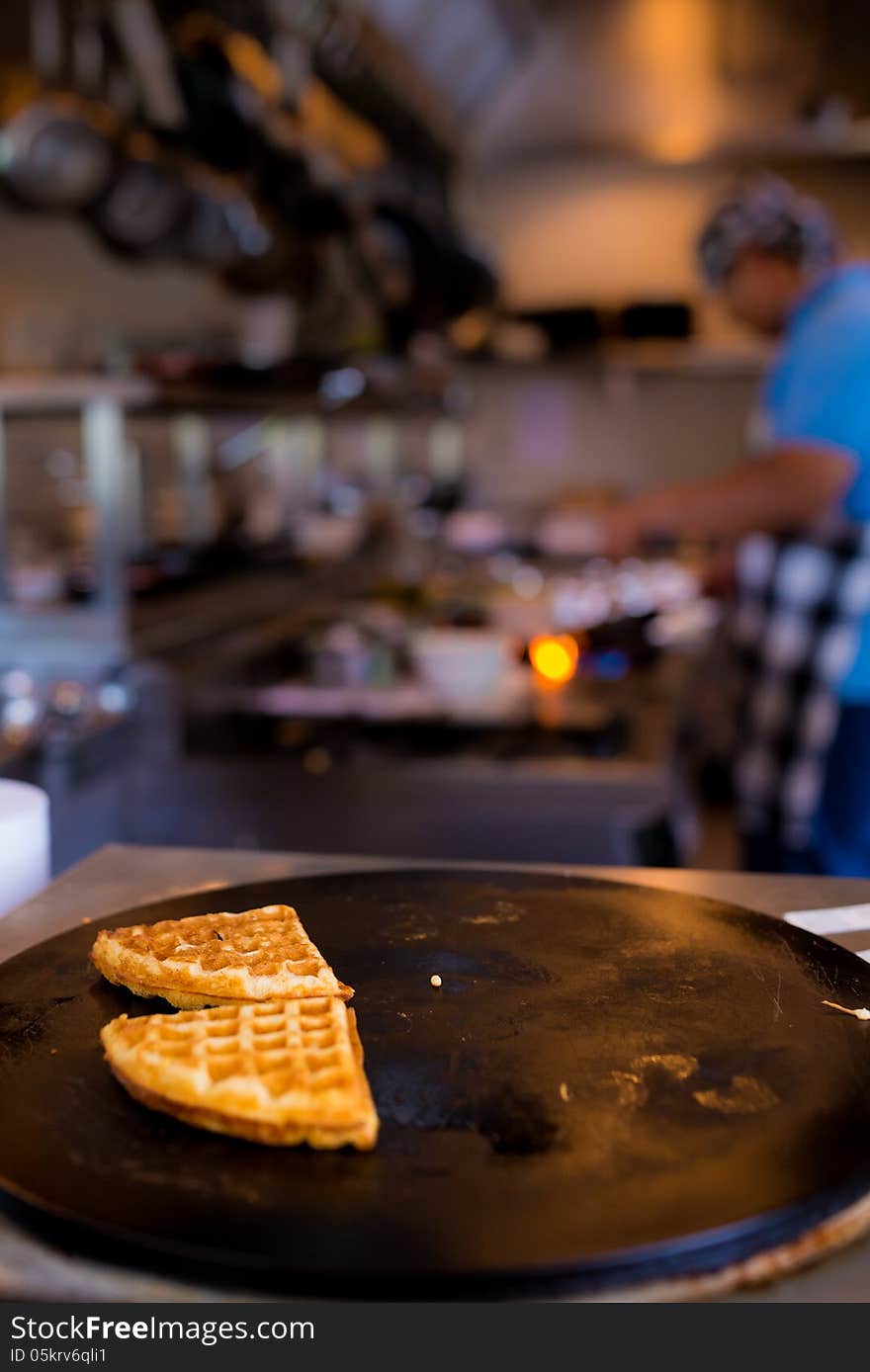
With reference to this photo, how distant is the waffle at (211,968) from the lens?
2.98ft

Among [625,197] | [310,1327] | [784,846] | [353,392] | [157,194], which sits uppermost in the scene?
[625,197]

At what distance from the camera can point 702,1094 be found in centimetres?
77

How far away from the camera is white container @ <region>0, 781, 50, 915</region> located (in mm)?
1151

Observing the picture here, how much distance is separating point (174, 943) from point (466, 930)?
0.22 m

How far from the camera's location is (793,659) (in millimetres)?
2451

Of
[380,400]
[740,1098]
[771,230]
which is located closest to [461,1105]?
[740,1098]

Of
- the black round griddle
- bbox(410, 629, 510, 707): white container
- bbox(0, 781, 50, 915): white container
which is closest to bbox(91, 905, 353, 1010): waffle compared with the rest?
the black round griddle

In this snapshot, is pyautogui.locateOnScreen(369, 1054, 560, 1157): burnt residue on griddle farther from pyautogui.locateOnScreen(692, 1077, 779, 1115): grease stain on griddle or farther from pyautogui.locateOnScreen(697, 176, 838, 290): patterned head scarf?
pyautogui.locateOnScreen(697, 176, 838, 290): patterned head scarf

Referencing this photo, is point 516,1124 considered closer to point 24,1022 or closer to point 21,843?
point 24,1022

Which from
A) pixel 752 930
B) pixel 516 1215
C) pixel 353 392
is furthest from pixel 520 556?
pixel 516 1215

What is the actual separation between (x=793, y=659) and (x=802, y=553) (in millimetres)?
187

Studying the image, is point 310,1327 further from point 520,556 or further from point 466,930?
point 520,556

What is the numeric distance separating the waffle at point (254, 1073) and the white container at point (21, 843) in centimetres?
36

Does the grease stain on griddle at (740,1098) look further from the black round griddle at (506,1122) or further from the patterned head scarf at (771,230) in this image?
the patterned head scarf at (771,230)
